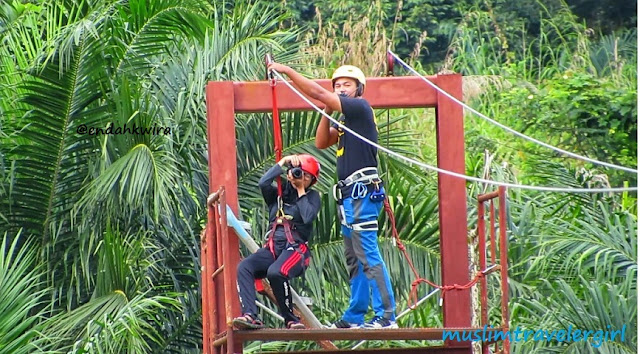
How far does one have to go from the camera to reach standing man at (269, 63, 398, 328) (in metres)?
10.3

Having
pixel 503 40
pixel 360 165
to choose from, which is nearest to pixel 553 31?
pixel 503 40

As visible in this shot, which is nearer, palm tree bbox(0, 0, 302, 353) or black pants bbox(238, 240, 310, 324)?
black pants bbox(238, 240, 310, 324)

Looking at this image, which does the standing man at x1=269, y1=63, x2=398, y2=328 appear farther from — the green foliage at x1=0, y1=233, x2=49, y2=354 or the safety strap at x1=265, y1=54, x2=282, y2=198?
the green foliage at x1=0, y1=233, x2=49, y2=354

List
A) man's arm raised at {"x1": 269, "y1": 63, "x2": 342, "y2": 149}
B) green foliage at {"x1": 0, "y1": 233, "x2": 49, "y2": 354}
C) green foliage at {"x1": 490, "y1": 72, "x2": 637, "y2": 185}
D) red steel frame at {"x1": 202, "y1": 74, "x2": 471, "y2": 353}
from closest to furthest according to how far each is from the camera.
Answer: man's arm raised at {"x1": 269, "y1": 63, "x2": 342, "y2": 149}
red steel frame at {"x1": 202, "y1": 74, "x2": 471, "y2": 353}
green foliage at {"x1": 0, "y1": 233, "x2": 49, "y2": 354}
green foliage at {"x1": 490, "y1": 72, "x2": 637, "y2": 185}

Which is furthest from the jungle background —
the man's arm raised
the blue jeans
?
the man's arm raised

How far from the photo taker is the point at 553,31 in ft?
86.9

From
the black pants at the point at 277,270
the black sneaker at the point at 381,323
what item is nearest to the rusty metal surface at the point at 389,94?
the black pants at the point at 277,270

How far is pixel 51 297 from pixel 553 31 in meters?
14.1

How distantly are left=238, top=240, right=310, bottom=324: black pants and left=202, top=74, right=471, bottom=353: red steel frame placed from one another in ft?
2.13

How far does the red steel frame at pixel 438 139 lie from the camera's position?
36.8ft

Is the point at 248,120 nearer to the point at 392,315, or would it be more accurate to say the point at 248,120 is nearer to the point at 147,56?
the point at 147,56

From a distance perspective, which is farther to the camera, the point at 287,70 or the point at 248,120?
the point at 248,120

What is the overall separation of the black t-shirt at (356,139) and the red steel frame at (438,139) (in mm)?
1020

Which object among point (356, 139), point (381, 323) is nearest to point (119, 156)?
point (356, 139)
